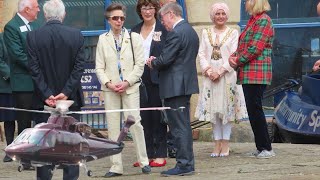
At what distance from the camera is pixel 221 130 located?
1332 cm

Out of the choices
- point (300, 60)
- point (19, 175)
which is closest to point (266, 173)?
point (19, 175)

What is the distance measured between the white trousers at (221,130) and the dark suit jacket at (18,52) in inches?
95.5

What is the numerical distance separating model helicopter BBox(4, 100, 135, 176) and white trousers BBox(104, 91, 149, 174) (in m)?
2.32

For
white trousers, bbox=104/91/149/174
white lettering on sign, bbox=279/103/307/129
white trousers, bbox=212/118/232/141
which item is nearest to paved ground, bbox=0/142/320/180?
white trousers, bbox=104/91/149/174

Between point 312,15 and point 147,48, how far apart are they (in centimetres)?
560

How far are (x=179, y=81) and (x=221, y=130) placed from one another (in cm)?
195

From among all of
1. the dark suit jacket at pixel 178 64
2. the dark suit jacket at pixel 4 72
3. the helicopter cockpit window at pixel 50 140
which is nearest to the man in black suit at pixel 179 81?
the dark suit jacket at pixel 178 64

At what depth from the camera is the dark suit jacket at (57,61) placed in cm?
1118

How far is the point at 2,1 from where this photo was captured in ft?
56.2

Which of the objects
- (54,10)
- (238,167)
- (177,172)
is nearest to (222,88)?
(238,167)

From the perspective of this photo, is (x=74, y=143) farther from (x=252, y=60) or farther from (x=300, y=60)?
(x=300, y=60)

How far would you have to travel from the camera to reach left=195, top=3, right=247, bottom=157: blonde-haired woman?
13141 mm

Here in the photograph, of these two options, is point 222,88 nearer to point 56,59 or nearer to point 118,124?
point 118,124

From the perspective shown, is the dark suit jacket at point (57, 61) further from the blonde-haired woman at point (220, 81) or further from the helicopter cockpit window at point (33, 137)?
the blonde-haired woman at point (220, 81)
